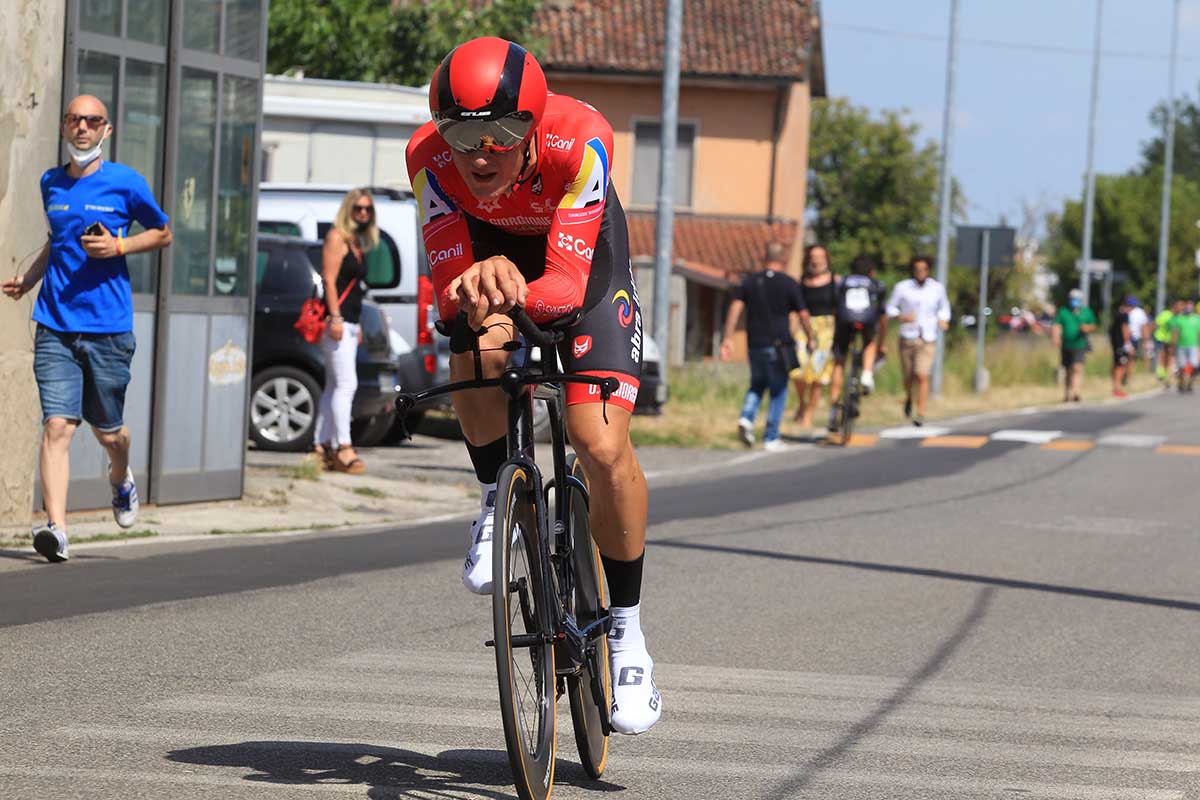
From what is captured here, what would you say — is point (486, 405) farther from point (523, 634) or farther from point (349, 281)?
point (349, 281)

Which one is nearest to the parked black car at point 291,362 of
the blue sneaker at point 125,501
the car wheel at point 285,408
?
the car wheel at point 285,408

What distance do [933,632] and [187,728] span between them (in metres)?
3.79

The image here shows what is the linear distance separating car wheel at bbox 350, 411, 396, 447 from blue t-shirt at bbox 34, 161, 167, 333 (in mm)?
8140

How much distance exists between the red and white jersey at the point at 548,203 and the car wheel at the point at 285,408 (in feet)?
37.1

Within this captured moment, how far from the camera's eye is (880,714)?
21.0ft

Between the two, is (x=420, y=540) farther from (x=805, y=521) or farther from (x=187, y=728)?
(x=187, y=728)

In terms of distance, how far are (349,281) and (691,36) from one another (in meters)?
29.7

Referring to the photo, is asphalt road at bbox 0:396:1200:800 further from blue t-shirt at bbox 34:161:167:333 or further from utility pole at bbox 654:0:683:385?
utility pole at bbox 654:0:683:385

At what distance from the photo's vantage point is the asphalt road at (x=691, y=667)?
532 centimetres

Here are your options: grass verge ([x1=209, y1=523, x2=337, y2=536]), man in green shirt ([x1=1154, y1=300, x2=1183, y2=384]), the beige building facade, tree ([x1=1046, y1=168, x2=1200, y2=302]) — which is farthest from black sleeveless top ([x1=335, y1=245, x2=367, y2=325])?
tree ([x1=1046, y1=168, x2=1200, y2=302])

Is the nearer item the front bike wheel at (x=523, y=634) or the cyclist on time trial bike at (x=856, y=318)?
the front bike wheel at (x=523, y=634)

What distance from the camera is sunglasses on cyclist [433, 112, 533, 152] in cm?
449

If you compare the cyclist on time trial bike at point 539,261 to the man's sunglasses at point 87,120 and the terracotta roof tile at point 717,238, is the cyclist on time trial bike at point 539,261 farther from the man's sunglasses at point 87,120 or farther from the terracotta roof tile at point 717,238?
the terracotta roof tile at point 717,238

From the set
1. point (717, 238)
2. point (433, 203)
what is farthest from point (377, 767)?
point (717, 238)
